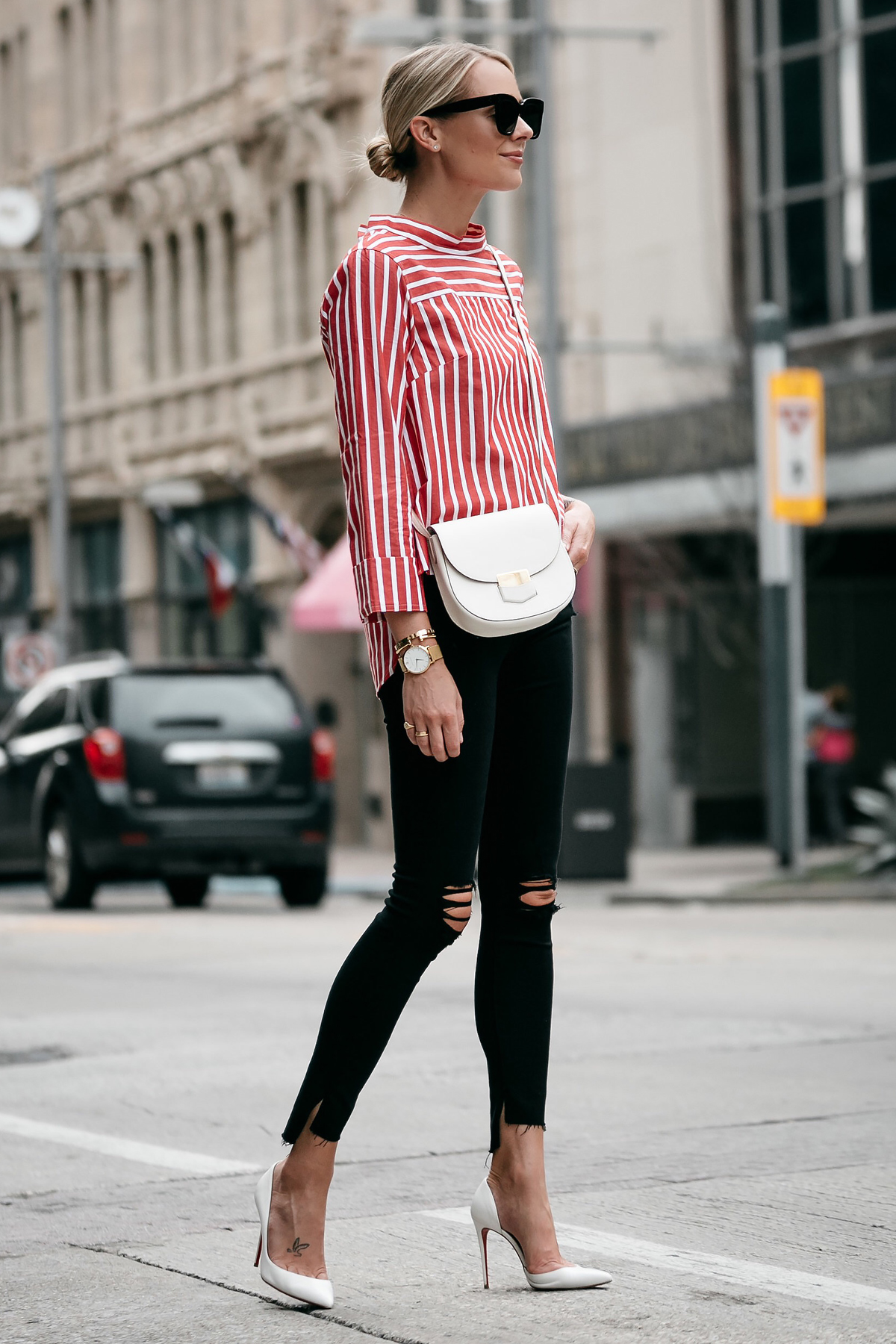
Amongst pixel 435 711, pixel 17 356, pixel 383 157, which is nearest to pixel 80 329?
pixel 17 356

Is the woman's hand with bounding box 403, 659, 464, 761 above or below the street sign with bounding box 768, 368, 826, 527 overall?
below

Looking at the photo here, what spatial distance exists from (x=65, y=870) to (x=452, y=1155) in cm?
1142

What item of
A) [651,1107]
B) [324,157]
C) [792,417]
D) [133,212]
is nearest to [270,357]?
[324,157]

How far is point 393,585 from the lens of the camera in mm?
3920

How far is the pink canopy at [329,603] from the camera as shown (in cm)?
2712

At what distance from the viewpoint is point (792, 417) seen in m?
18.5

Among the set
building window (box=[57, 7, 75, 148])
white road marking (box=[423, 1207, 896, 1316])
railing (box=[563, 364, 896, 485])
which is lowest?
white road marking (box=[423, 1207, 896, 1316])

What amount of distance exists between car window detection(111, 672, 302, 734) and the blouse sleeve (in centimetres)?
1246

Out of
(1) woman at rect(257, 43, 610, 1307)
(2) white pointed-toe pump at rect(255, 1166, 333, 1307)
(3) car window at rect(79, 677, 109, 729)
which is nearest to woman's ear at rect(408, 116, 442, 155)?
(1) woman at rect(257, 43, 610, 1307)

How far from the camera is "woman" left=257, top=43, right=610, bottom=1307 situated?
3.95 metres

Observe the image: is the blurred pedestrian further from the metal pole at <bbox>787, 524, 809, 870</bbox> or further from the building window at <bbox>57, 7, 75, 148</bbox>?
the building window at <bbox>57, 7, 75, 148</bbox>

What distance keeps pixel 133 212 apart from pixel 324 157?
677 centimetres

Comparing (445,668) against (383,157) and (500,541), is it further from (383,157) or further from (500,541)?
(383,157)

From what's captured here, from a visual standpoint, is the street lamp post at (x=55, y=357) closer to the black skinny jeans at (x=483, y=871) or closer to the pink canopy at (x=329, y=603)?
the pink canopy at (x=329, y=603)
